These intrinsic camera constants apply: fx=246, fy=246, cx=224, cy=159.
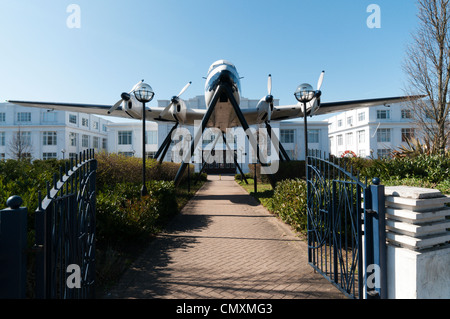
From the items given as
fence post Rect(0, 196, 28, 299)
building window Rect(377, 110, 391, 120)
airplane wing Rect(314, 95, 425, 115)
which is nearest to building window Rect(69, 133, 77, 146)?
airplane wing Rect(314, 95, 425, 115)

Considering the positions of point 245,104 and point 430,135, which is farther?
point 245,104

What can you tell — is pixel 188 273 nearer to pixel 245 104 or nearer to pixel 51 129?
pixel 245 104

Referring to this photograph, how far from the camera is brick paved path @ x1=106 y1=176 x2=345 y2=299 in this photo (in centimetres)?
371

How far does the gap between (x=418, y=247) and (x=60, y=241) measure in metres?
3.54

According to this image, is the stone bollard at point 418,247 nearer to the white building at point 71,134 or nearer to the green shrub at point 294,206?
the green shrub at point 294,206

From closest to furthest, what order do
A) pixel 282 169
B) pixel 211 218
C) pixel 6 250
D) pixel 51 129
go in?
pixel 6 250, pixel 211 218, pixel 282 169, pixel 51 129

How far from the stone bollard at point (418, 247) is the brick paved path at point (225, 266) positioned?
4.02 feet

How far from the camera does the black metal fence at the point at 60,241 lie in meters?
1.71

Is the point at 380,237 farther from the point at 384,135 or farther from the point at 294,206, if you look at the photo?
the point at 384,135

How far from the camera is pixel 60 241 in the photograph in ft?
7.42
